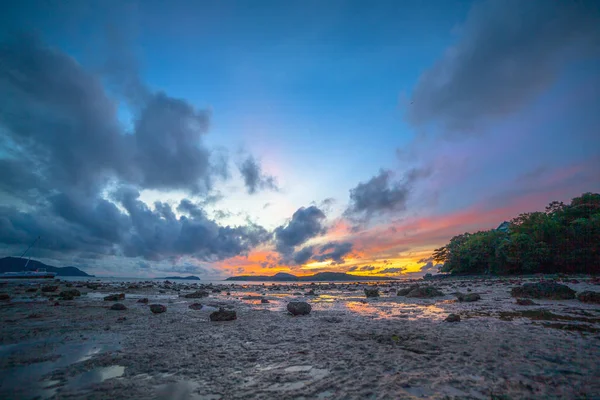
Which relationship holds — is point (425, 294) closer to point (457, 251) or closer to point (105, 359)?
point (105, 359)

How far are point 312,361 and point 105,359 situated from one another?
4764 mm

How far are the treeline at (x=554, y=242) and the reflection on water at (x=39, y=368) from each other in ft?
183

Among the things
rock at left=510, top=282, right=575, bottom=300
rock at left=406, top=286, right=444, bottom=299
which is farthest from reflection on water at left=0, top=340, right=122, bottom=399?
rock at left=510, top=282, right=575, bottom=300

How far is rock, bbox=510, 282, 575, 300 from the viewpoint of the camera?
13289 mm

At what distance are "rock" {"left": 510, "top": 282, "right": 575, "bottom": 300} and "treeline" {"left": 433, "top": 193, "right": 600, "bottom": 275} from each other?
116 ft

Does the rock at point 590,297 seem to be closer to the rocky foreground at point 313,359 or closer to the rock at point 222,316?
the rocky foreground at point 313,359

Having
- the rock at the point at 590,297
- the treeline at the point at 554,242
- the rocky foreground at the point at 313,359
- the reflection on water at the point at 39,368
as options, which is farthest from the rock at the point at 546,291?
the treeline at the point at 554,242

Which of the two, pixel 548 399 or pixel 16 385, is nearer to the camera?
pixel 548 399

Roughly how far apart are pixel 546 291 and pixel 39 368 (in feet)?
71.3

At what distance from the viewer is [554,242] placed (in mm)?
41656

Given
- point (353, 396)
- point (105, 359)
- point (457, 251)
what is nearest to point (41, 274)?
point (105, 359)

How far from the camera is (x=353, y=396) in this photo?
3.69 meters

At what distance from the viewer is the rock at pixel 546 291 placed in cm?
1329

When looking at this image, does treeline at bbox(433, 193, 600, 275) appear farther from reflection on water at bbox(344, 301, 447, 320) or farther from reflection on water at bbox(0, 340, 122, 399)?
reflection on water at bbox(0, 340, 122, 399)
